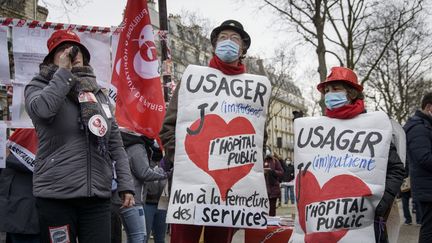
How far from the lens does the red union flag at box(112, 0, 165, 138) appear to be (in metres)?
5.84

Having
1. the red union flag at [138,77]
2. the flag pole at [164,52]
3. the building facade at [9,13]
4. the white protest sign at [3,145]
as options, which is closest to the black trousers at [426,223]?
the red union flag at [138,77]

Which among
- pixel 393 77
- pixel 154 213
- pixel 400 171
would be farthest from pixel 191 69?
pixel 393 77

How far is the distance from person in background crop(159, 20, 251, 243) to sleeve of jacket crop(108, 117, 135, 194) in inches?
18.1

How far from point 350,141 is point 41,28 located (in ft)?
10.8

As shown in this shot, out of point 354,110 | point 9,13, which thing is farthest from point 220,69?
point 9,13

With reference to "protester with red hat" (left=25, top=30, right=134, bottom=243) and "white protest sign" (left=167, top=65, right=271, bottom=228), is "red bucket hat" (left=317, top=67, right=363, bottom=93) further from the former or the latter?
"protester with red hat" (left=25, top=30, right=134, bottom=243)

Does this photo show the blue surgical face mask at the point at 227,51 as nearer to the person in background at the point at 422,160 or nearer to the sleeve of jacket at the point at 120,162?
the sleeve of jacket at the point at 120,162

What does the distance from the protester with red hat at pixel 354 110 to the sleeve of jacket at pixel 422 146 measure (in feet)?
6.29

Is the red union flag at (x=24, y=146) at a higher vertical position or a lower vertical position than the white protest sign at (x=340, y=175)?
higher

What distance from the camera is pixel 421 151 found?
20.0ft

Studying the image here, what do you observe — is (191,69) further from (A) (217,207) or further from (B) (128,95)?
(B) (128,95)

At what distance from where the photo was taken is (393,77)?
1367 inches

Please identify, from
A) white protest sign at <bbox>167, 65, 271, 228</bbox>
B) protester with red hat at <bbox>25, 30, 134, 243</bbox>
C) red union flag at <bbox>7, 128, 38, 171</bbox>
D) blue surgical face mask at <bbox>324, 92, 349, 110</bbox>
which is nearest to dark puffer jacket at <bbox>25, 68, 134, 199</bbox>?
protester with red hat at <bbox>25, 30, 134, 243</bbox>

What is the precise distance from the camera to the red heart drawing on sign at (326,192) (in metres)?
4.05
